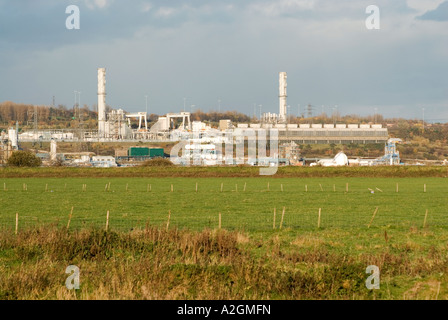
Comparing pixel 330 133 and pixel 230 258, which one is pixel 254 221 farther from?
pixel 330 133

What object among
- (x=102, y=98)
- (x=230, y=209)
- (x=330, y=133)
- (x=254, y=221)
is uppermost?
(x=102, y=98)

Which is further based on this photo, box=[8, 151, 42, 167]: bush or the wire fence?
box=[8, 151, 42, 167]: bush

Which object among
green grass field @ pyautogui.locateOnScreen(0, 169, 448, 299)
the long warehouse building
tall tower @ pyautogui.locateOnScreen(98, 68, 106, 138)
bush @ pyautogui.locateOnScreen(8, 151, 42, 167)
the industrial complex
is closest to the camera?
green grass field @ pyautogui.locateOnScreen(0, 169, 448, 299)

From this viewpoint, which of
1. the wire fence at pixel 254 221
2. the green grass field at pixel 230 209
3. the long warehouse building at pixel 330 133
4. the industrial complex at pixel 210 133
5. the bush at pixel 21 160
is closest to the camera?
the wire fence at pixel 254 221

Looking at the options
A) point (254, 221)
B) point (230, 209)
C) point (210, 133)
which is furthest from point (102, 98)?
point (254, 221)

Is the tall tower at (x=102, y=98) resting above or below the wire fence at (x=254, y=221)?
above

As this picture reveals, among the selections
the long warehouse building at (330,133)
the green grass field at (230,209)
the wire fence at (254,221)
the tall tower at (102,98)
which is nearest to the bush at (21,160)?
the green grass field at (230,209)

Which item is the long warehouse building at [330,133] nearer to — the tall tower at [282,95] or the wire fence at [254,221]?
the tall tower at [282,95]

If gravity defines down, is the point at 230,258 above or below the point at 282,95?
below

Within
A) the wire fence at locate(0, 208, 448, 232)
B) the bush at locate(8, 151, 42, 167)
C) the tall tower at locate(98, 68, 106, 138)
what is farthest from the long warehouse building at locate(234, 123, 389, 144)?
the wire fence at locate(0, 208, 448, 232)

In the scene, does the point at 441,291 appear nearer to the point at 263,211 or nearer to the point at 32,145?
the point at 263,211

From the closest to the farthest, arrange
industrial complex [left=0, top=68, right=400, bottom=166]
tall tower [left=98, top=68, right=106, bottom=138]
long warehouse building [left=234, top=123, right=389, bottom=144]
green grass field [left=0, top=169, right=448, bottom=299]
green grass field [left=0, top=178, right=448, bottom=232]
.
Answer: green grass field [left=0, top=169, right=448, bottom=299]
green grass field [left=0, top=178, right=448, bottom=232]
industrial complex [left=0, top=68, right=400, bottom=166]
tall tower [left=98, top=68, right=106, bottom=138]
long warehouse building [left=234, top=123, right=389, bottom=144]

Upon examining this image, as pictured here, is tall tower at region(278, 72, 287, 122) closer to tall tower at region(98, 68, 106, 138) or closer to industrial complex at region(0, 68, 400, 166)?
industrial complex at region(0, 68, 400, 166)

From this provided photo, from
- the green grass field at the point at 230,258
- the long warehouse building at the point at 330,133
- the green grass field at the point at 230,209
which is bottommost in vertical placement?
the green grass field at the point at 230,209
